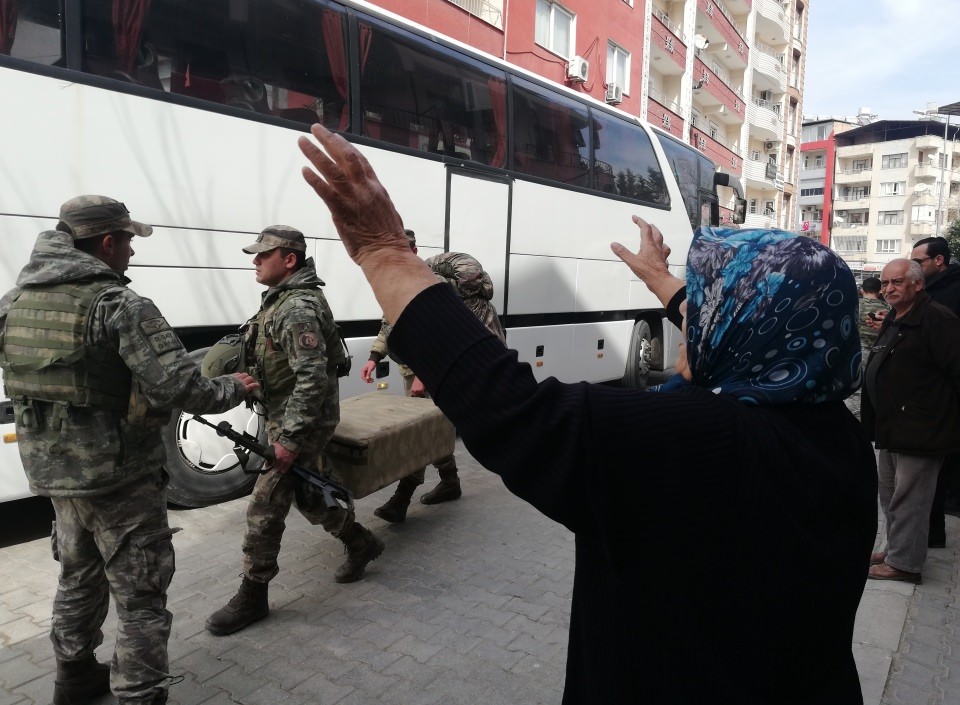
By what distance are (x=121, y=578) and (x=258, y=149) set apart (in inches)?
145

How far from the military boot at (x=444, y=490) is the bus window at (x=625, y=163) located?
542 cm

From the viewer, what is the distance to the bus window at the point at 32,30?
4301 mm

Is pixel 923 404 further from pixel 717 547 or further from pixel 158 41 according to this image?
pixel 158 41

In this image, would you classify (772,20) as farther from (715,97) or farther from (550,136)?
(550,136)

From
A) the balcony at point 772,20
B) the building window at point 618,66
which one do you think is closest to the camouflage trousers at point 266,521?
the building window at point 618,66

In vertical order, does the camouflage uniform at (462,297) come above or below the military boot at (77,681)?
above

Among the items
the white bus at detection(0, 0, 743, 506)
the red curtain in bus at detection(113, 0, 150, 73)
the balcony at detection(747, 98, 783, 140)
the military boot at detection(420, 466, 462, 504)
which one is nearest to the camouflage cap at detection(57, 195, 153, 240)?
the white bus at detection(0, 0, 743, 506)

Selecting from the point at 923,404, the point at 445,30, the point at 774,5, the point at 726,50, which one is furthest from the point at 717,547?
the point at 774,5

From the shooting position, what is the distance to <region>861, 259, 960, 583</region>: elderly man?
4.39 metres

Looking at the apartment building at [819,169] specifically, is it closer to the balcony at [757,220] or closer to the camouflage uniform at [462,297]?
the balcony at [757,220]

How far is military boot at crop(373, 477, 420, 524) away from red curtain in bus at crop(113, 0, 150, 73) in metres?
3.34

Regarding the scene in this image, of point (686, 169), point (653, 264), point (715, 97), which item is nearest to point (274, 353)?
point (653, 264)

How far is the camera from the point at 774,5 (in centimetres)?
4147

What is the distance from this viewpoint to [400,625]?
150 inches
